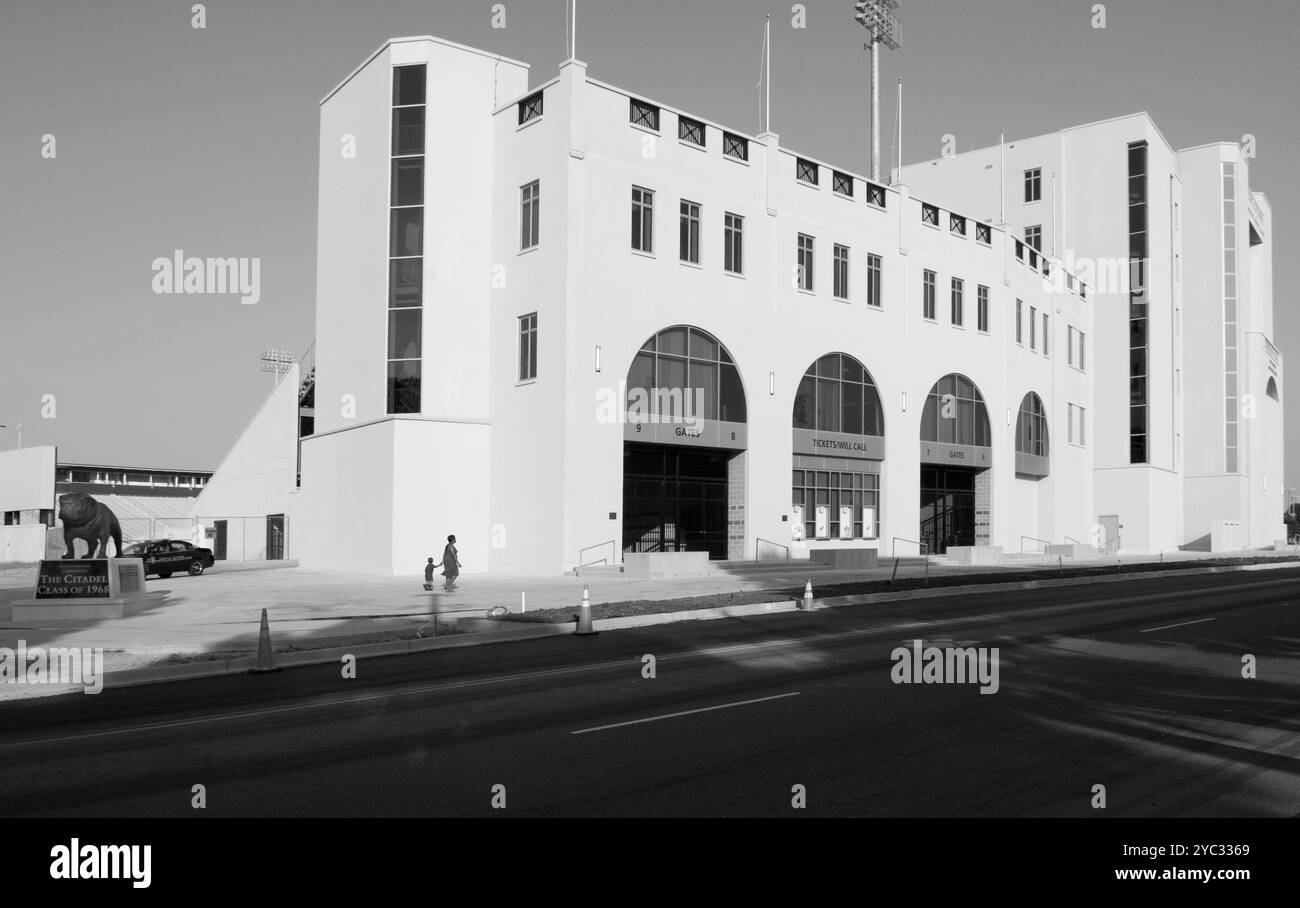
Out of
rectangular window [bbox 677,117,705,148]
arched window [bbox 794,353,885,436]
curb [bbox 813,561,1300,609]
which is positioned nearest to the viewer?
curb [bbox 813,561,1300,609]

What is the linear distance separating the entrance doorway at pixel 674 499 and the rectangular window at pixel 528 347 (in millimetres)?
4619

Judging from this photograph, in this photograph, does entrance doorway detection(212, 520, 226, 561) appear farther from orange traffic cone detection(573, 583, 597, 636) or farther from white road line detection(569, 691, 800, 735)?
white road line detection(569, 691, 800, 735)

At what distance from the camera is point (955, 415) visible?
2071 inches

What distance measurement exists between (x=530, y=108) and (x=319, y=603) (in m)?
21.2

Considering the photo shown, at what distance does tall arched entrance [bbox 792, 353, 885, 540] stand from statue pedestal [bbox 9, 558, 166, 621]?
90.1 ft

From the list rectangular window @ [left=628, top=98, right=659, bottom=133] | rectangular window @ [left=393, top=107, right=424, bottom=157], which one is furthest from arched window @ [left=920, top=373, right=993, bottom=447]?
rectangular window @ [left=393, top=107, right=424, bottom=157]

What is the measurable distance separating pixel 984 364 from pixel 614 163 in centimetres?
2547

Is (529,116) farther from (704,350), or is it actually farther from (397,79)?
(704,350)

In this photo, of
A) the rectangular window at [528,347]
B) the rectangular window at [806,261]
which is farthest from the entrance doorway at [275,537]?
the rectangular window at [806,261]

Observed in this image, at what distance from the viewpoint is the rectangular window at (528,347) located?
3772 centimetres

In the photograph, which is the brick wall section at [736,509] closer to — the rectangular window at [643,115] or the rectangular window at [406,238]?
the rectangular window at [406,238]

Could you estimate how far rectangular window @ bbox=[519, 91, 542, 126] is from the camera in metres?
38.3

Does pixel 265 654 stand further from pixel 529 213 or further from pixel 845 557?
pixel 845 557

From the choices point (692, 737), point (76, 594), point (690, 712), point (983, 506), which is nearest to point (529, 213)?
point (76, 594)
